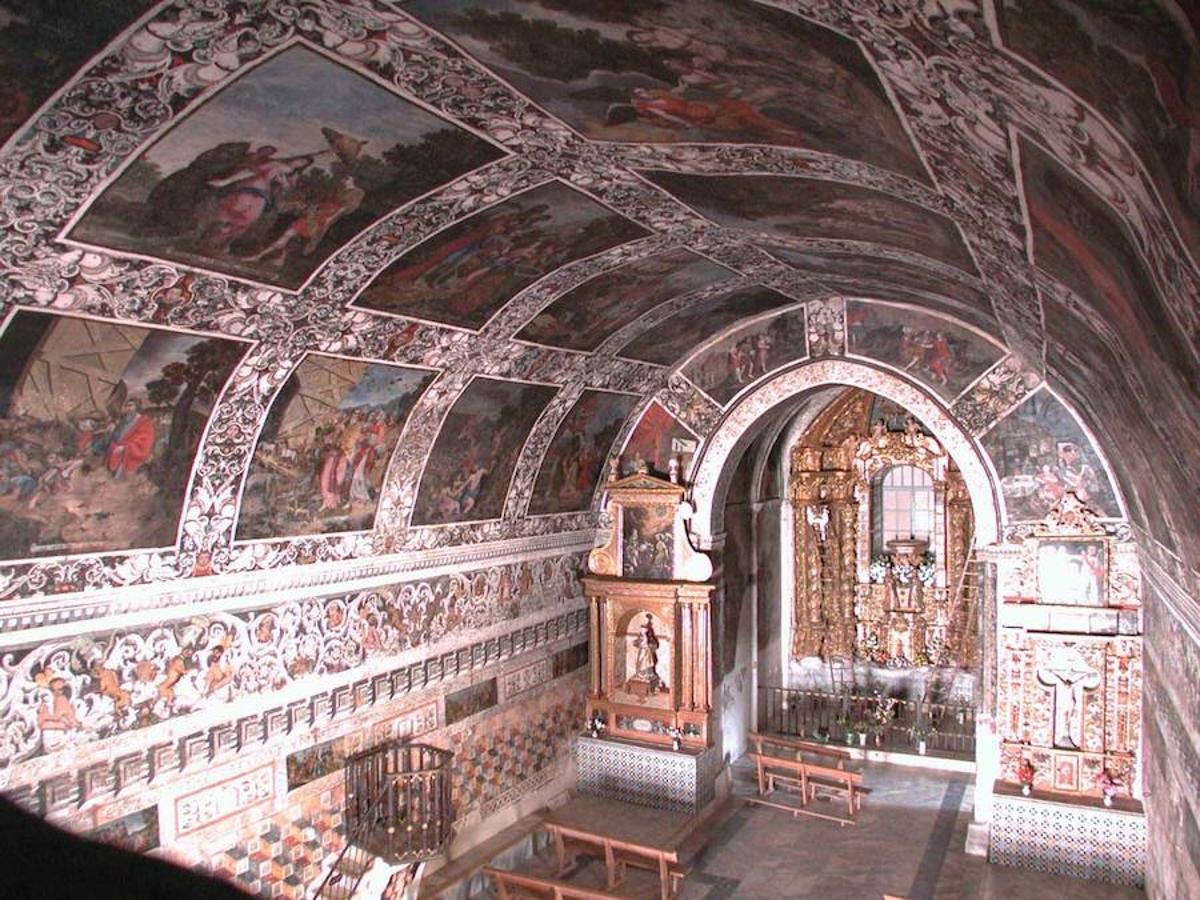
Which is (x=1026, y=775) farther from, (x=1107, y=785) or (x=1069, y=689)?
(x=1069, y=689)

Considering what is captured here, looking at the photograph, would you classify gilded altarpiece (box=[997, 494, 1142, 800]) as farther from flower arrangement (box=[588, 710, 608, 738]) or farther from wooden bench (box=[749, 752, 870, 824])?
flower arrangement (box=[588, 710, 608, 738])

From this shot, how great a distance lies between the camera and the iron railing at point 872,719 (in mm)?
17531

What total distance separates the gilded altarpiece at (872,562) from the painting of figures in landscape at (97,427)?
44.6ft

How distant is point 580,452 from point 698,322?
2714 mm

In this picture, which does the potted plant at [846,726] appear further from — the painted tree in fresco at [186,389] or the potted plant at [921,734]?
the painted tree in fresco at [186,389]

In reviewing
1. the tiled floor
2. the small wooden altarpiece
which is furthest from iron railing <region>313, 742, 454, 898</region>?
the small wooden altarpiece

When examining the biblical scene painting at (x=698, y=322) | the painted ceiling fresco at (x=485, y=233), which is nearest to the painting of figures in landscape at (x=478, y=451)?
the painted ceiling fresco at (x=485, y=233)

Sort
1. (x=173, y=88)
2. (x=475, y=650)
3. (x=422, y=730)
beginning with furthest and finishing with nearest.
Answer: (x=475, y=650), (x=422, y=730), (x=173, y=88)

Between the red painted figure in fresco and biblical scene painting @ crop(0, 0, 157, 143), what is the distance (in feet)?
10.6

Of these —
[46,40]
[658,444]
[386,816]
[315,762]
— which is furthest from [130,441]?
[658,444]

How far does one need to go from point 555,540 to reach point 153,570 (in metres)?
7.25

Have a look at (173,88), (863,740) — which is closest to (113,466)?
(173,88)

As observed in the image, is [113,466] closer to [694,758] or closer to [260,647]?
[260,647]

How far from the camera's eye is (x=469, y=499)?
42.0 ft
